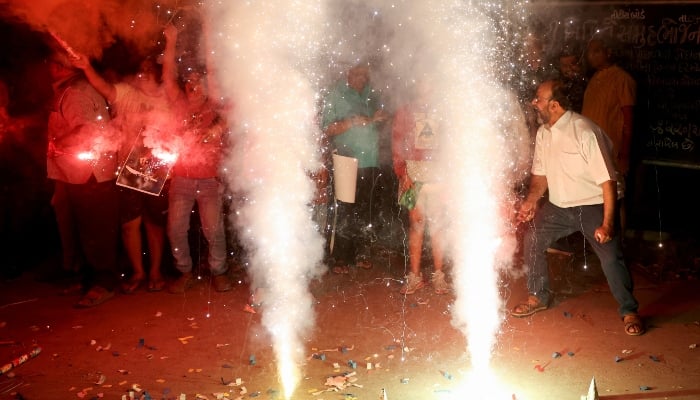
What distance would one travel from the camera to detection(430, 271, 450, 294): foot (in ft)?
22.7

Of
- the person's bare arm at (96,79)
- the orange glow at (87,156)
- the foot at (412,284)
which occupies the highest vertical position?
the person's bare arm at (96,79)

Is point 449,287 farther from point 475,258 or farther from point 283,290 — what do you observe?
point 283,290

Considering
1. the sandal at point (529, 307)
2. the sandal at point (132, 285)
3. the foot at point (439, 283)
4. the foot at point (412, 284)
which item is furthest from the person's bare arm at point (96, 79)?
the sandal at point (529, 307)

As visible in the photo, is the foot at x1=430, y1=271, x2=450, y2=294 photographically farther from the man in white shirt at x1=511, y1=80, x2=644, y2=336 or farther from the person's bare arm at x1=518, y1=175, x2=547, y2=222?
the person's bare arm at x1=518, y1=175, x2=547, y2=222

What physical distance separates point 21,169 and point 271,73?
12.2ft

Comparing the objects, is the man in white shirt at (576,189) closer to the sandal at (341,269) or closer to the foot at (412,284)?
the foot at (412,284)


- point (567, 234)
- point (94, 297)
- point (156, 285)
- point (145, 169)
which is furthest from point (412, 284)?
point (94, 297)

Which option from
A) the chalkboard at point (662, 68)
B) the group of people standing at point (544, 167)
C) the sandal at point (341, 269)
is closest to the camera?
the group of people standing at point (544, 167)

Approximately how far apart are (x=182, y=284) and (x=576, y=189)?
4006 millimetres

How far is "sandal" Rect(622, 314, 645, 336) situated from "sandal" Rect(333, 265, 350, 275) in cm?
298

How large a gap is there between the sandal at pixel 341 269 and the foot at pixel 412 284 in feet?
2.61

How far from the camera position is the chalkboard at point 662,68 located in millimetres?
8648

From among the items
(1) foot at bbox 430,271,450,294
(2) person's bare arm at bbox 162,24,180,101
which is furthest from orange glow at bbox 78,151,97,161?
(1) foot at bbox 430,271,450,294

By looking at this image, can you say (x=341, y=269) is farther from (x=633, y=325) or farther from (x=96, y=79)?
(x=96, y=79)
